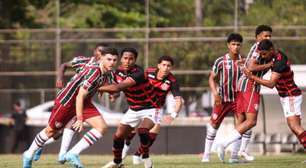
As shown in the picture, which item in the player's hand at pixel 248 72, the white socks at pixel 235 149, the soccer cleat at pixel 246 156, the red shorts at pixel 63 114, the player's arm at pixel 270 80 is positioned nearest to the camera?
the red shorts at pixel 63 114

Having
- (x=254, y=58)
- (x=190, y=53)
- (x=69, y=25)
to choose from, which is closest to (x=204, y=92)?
(x=190, y=53)

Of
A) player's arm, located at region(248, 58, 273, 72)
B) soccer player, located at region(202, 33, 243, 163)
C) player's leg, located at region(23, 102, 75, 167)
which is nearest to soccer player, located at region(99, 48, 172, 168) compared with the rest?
player's leg, located at region(23, 102, 75, 167)

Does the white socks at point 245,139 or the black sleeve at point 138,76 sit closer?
the black sleeve at point 138,76

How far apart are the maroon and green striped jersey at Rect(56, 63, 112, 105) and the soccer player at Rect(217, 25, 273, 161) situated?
282 cm

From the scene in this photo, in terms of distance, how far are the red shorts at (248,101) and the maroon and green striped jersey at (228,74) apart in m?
0.61

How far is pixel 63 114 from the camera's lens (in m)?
17.2

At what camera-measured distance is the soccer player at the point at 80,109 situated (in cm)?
1617

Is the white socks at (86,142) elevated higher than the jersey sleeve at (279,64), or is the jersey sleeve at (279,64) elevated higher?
the jersey sleeve at (279,64)

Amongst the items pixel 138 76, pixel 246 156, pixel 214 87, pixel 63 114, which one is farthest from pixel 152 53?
pixel 138 76

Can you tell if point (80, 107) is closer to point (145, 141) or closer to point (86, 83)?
point (86, 83)

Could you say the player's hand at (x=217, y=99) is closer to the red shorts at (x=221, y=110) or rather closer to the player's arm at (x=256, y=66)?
the red shorts at (x=221, y=110)

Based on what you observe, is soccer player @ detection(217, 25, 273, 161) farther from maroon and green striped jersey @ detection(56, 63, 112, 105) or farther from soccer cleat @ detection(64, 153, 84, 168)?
soccer cleat @ detection(64, 153, 84, 168)

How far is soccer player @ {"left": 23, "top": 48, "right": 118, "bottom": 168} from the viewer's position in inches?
637

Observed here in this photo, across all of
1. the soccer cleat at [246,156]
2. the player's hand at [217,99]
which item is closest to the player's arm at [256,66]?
the player's hand at [217,99]
